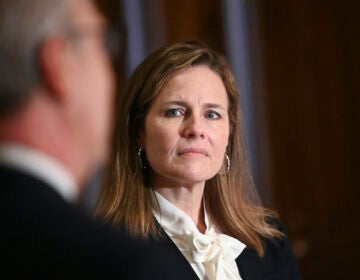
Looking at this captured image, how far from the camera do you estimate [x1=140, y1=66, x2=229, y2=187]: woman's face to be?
1.60m

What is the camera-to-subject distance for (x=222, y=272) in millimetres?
1587

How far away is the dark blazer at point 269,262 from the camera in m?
1.69

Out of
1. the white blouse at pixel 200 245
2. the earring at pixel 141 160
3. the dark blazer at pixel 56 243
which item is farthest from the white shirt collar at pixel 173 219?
the dark blazer at pixel 56 243

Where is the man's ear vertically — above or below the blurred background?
below

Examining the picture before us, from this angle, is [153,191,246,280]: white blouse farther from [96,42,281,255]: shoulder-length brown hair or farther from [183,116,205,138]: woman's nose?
[183,116,205,138]: woman's nose

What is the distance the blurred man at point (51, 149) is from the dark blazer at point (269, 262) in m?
1.00

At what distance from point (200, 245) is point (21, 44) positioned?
3.56 ft

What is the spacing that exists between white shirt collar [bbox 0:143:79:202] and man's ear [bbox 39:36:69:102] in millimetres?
58

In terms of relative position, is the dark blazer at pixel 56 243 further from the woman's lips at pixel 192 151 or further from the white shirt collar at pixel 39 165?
the woman's lips at pixel 192 151

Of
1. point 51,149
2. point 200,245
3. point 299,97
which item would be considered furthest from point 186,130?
point 299,97

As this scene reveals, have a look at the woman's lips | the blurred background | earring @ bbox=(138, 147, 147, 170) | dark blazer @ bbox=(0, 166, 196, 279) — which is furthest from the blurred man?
the blurred background

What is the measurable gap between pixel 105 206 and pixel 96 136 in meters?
1.14

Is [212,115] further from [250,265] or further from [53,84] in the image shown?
[53,84]

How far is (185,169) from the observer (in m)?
1.58
